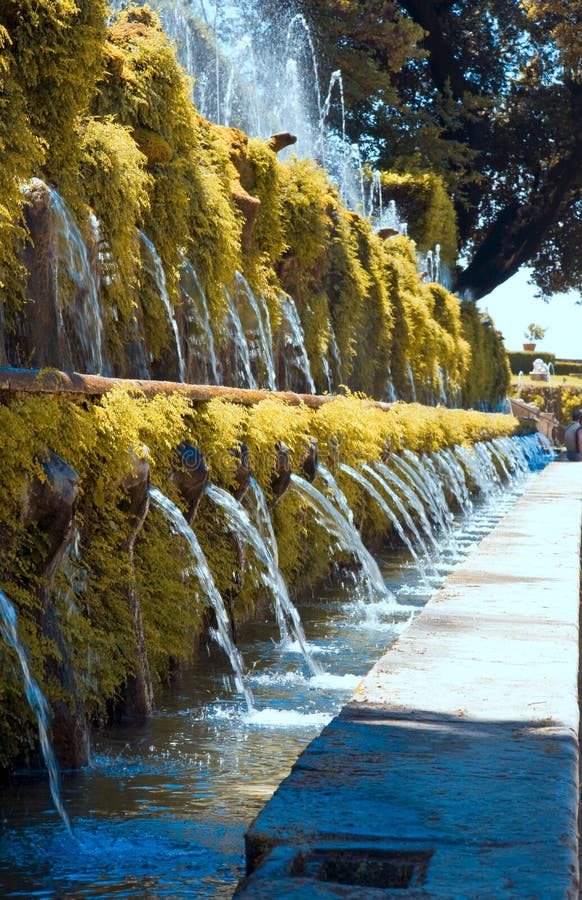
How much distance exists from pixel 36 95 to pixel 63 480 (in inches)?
114

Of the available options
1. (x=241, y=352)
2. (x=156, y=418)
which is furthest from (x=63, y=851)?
(x=241, y=352)

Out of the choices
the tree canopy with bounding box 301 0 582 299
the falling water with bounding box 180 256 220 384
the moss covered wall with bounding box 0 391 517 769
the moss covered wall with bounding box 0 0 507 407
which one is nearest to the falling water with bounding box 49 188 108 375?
the moss covered wall with bounding box 0 0 507 407

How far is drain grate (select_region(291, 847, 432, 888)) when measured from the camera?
82.1 inches

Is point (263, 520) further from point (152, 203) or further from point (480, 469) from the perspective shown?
point (480, 469)

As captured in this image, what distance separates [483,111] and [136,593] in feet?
101

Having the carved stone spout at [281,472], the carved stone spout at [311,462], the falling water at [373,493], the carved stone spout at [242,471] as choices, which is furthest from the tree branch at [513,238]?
the carved stone spout at [242,471]

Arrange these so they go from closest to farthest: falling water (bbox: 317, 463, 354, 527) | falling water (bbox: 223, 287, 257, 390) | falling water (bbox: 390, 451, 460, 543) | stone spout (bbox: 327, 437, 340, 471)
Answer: falling water (bbox: 317, 463, 354, 527), stone spout (bbox: 327, 437, 340, 471), falling water (bbox: 223, 287, 257, 390), falling water (bbox: 390, 451, 460, 543)

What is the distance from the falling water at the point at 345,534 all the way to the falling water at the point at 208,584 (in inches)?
71.2

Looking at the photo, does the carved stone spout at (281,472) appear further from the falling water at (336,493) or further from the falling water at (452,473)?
the falling water at (452,473)

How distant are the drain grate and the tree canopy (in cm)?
2666

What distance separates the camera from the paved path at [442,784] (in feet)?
6.79

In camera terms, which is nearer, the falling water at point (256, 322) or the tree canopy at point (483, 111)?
the falling water at point (256, 322)

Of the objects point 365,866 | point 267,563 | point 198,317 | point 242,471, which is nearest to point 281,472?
point 267,563

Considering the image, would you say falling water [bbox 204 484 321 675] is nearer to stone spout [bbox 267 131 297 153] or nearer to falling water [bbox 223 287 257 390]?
falling water [bbox 223 287 257 390]
